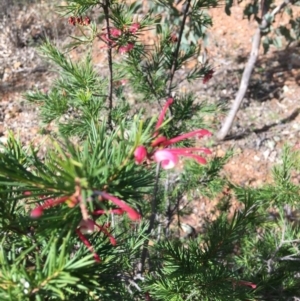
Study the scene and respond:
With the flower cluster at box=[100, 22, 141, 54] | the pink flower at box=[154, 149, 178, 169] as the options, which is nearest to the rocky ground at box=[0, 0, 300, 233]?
the flower cluster at box=[100, 22, 141, 54]

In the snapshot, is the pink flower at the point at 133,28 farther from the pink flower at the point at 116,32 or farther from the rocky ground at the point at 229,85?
the rocky ground at the point at 229,85

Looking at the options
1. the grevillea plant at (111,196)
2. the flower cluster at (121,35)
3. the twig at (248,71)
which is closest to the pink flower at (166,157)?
the grevillea plant at (111,196)

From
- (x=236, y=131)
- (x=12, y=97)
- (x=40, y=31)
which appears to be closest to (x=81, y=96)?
(x=236, y=131)

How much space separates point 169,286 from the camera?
33.2 inches

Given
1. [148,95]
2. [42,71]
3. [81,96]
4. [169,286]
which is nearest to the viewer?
[169,286]

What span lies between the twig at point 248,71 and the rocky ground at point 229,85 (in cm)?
12

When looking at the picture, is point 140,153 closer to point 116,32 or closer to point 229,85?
point 116,32

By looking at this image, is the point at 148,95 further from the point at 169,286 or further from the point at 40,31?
the point at 40,31

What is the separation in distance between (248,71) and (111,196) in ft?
7.06

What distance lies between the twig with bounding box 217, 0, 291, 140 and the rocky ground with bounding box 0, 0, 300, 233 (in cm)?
12

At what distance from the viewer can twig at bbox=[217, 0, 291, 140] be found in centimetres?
225

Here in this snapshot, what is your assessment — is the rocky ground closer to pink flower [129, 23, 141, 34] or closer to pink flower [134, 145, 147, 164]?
pink flower [129, 23, 141, 34]

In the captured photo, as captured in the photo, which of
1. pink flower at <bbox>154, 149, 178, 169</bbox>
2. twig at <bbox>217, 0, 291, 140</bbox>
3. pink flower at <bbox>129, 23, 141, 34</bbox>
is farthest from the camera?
twig at <bbox>217, 0, 291, 140</bbox>

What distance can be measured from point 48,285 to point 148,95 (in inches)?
31.2
